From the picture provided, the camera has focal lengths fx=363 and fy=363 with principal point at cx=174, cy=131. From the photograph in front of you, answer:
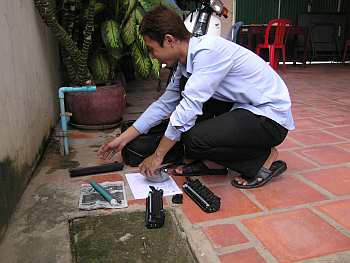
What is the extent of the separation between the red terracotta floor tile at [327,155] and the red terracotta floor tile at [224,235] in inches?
38.7

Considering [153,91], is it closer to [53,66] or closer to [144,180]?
[53,66]

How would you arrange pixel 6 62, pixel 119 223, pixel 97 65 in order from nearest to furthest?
pixel 119 223, pixel 6 62, pixel 97 65

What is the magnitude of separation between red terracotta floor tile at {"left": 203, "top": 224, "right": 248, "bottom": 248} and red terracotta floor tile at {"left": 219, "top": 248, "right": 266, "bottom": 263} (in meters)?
0.06

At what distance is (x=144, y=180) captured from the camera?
77.1 inches

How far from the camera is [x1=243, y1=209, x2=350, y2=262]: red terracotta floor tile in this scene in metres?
1.35

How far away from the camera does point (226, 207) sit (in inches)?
66.4

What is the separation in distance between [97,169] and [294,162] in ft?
3.88

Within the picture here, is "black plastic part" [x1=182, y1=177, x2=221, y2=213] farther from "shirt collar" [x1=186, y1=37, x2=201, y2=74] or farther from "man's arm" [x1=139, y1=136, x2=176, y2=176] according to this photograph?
"shirt collar" [x1=186, y1=37, x2=201, y2=74]

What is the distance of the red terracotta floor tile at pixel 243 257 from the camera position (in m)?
1.30

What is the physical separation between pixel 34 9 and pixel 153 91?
85.9 inches

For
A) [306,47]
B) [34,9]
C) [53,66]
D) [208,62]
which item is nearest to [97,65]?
[53,66]

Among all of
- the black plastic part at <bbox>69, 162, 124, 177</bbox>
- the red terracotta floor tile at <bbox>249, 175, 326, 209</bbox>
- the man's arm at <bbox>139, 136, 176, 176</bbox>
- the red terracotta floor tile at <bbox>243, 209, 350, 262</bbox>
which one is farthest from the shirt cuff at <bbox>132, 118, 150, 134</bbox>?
the red terracotta floor tile at <bbox>243, 209, 350, 262</bbox>

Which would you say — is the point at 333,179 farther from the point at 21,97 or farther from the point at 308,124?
the point at 21,97

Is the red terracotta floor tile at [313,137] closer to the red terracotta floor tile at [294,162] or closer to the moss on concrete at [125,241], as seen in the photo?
the red terracotta floor tile at [294,162]
